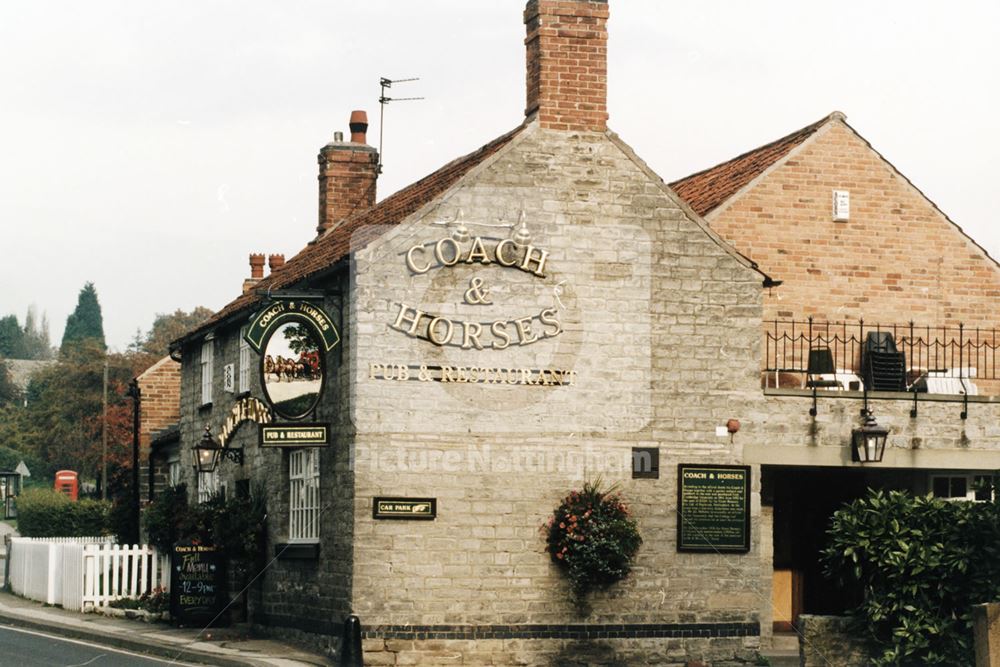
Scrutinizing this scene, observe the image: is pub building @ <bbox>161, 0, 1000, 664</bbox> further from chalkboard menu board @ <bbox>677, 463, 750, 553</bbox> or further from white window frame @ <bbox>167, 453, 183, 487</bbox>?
white window frame @ <bbox>167, 453, 183, 487</bbox>

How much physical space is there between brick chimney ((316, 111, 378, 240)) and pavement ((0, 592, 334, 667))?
31.3 ft

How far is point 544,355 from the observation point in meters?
20.9

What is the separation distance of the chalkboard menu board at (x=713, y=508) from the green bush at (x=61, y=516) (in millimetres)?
31548

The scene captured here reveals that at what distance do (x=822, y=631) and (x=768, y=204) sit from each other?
9523 mm

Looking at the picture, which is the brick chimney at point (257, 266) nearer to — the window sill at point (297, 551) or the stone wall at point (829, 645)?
the window sill at point (297, 551)

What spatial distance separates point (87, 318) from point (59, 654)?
15683 cm

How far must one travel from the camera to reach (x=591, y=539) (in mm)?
20297

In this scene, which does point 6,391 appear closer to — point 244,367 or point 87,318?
point 87,318

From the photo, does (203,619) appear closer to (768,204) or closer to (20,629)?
(20,629)

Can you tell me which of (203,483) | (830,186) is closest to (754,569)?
(830,186)

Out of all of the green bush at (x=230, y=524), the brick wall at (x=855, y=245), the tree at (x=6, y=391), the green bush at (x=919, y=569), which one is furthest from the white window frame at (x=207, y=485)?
the tree at (x=6, y=391)

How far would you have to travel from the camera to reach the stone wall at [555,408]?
66.4 feet

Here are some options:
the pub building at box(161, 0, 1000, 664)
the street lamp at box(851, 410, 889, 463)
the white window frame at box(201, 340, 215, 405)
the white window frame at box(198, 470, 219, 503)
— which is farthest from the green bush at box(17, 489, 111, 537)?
the street lamp at box(851, 410, 889, 463)

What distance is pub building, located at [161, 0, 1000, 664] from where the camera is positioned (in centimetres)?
2030
